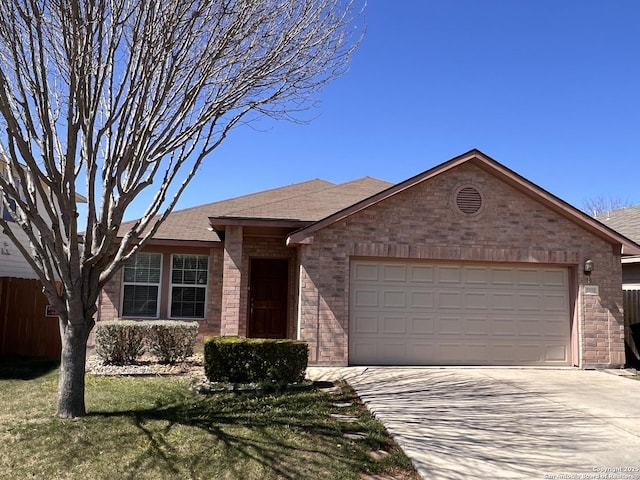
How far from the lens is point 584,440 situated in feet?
20.4

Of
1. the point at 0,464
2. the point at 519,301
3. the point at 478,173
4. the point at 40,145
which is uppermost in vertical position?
the point at 478,173

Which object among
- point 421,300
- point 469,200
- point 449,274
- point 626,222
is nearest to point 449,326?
point 421,300

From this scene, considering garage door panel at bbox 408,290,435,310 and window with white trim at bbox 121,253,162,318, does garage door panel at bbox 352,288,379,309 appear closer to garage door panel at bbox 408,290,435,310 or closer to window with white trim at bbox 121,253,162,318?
garage door panel at bbox 408,290,435,310

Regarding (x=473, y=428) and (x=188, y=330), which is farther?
(x=188, y=330)

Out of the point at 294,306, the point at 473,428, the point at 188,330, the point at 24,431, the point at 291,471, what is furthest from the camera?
the point at 294,306

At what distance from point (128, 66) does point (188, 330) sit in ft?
19.8

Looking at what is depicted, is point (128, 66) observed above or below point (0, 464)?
above

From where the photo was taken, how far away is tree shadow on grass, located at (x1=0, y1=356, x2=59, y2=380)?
9.91 meters

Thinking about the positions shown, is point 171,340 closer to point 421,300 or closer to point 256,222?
point 256,222

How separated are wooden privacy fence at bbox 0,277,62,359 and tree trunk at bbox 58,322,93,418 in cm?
716

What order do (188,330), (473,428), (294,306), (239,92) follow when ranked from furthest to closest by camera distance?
(294,306) < (188,330) < (239,92) < (473,428)

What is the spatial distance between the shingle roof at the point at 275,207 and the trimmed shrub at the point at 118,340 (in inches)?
110

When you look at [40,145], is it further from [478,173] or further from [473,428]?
[478,173]

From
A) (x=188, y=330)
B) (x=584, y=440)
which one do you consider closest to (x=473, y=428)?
(x=584, y=440)
